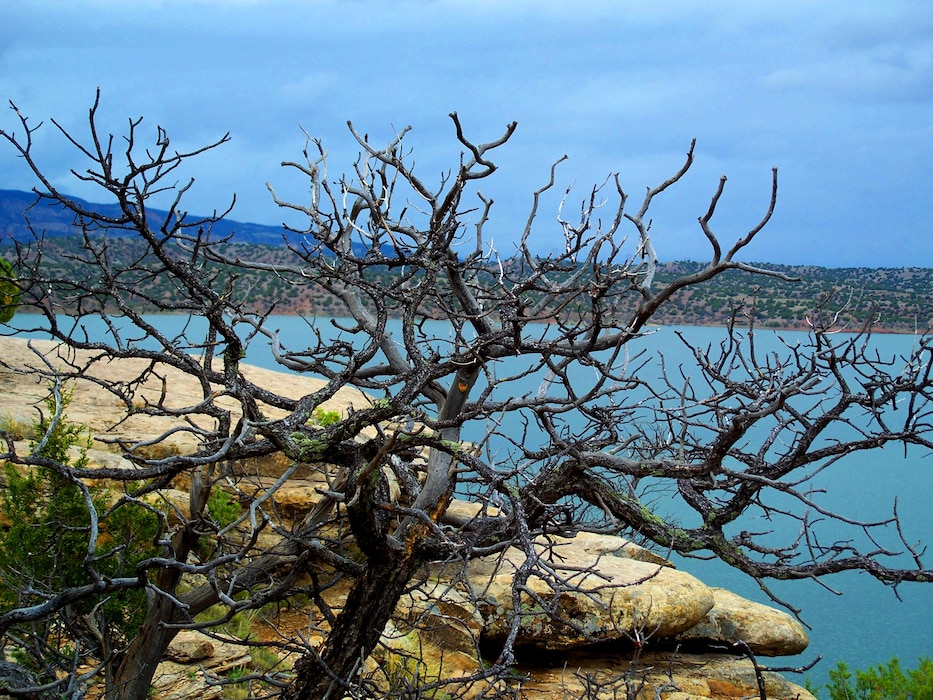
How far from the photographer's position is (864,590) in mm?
19312

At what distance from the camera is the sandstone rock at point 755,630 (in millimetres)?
9141

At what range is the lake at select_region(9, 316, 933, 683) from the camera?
1443 centimetres

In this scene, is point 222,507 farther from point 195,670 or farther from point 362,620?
point 362,620

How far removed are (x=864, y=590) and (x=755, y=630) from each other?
38.8 ft

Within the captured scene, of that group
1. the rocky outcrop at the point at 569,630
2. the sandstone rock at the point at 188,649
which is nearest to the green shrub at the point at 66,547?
the rocky outcrop at the point at 569,630

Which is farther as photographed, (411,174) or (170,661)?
(170,661)

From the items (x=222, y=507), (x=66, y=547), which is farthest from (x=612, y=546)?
(x=66, y=547)

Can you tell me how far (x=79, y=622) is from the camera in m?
5.84

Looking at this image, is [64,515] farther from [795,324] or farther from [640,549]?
[795,324]

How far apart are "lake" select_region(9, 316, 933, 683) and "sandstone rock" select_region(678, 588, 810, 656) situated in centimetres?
88

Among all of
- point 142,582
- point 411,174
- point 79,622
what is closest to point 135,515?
point 79,622

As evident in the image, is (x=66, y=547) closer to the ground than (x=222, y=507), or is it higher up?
closer to the ground

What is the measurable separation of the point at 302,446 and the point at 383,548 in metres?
0.73

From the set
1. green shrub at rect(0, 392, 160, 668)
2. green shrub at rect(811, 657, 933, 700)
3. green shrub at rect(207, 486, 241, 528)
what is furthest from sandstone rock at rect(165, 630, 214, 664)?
green shrub at rect(811, 657, 933, 700)
